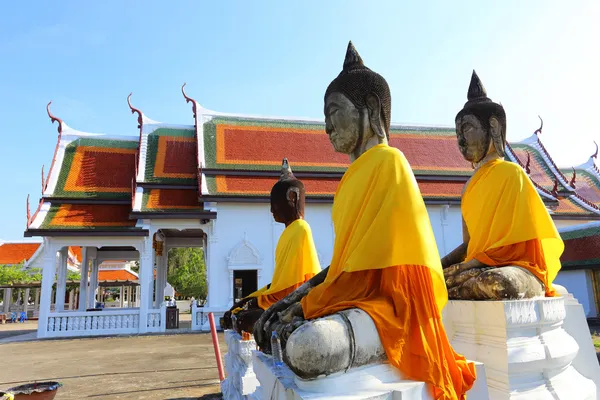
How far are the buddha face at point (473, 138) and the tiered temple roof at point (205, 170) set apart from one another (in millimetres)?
9989

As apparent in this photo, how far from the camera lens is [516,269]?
2.33 m

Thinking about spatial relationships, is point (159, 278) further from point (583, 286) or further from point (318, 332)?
point (318, 332)

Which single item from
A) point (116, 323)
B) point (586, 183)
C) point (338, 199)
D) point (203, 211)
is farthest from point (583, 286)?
point (116, 323)

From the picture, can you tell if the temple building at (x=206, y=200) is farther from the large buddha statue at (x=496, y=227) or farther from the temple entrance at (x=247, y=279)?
the large buddha statue at (x=496, y=227)

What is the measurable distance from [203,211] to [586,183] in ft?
52.2

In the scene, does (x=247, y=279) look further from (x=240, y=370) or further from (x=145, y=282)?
(x=240, y=370)

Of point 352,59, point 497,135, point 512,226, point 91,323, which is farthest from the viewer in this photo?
point 91,323

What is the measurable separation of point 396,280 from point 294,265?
1610mm

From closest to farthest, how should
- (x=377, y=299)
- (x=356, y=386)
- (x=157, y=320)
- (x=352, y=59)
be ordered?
(x=356, y=386) < (x=377, y=299) < (x=352, y=59) < (x=157, y=320)

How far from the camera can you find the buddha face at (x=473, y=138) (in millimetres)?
2803

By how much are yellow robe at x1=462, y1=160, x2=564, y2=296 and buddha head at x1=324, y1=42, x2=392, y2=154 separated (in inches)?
43.9

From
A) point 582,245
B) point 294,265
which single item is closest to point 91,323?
point 294,265

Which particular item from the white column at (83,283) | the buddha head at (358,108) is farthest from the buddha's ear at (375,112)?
the white column at (83,283)

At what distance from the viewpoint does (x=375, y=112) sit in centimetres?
188
